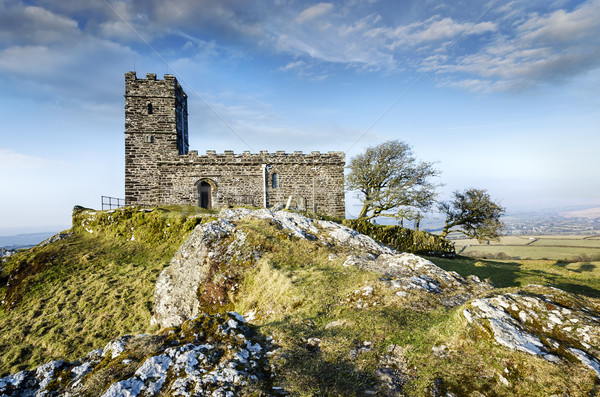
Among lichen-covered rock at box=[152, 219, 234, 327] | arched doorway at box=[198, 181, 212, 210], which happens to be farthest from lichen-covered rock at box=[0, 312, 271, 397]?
arched doorway at box=[198, 181, 212, 210]

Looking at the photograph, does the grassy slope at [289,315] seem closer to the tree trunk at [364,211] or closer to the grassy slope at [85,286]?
the grassy slope at [85,286]

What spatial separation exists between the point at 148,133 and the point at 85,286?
18.2m

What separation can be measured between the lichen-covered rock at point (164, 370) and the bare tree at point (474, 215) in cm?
2678

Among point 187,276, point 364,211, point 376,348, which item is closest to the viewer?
point 376,348

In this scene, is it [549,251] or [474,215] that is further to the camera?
[549,251]

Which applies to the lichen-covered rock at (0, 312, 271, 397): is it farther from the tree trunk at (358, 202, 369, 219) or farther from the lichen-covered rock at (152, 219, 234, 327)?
the tree trunk at (358, 202, 369, 219)

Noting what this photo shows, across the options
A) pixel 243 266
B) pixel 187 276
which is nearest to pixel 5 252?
pixel 187 276

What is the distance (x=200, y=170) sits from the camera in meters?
27.5

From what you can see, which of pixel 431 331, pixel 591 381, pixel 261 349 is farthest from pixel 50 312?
pixel 591 381

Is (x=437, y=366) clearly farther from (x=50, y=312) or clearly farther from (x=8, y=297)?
(x=8, y=297)

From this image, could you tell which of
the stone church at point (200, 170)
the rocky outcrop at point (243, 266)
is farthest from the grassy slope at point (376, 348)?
the stone church at point (200, 170)

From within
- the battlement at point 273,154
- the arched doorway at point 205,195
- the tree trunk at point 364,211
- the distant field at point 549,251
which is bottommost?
the distant field at point 549,251

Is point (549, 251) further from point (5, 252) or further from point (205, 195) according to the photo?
point (5, 252)

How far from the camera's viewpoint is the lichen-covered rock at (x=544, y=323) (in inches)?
163
